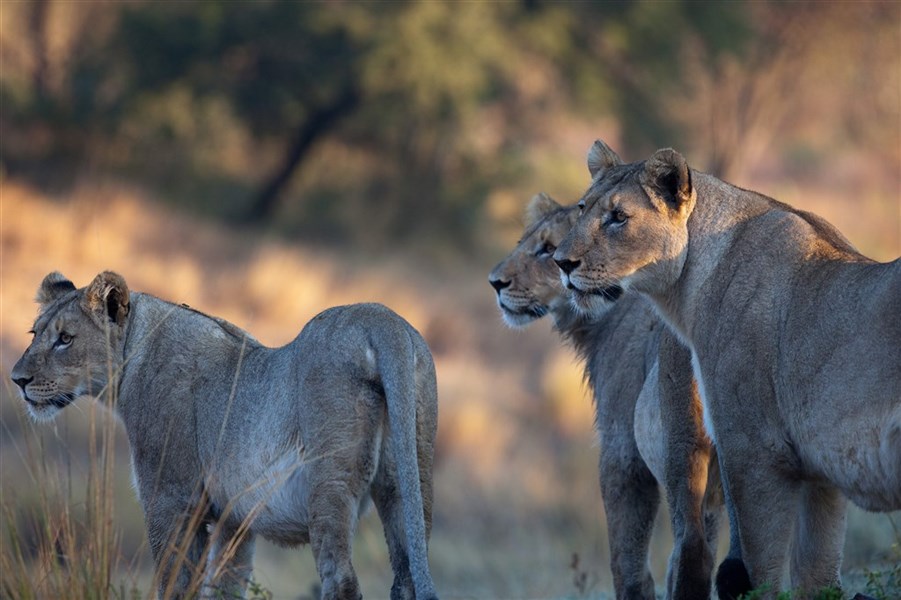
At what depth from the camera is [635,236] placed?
18.3 ft

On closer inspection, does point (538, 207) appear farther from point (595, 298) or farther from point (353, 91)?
point (353, 91)

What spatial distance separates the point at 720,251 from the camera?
546 cm

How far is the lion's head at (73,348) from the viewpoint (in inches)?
248

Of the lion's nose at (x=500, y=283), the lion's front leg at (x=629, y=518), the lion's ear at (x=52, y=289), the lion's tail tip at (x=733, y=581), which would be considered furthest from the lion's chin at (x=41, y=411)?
the lion's tail tip at (x=733, y=581)

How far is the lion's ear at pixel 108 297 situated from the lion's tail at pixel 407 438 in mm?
1531

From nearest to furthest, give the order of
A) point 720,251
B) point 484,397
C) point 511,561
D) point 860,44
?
point 720,251, point 511,561, point 484,397, point 860,44

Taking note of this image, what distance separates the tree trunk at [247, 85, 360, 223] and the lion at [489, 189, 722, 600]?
57.9ft

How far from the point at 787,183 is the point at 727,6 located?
11.6 meters

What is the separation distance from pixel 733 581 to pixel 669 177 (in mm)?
1541

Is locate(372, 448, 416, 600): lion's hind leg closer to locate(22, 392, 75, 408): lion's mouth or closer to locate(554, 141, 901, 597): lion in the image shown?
locate(554, 141, 901, 597): lion

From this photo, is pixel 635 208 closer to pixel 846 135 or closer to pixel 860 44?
pixel 860 44

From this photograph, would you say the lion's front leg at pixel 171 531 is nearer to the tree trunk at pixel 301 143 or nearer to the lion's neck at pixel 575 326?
the lion's neck at pixel 575 326

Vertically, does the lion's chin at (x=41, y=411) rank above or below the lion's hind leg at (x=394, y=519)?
A: above

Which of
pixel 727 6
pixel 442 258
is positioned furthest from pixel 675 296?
pixel 727 6
